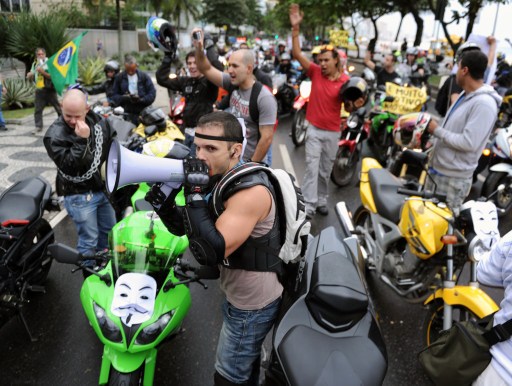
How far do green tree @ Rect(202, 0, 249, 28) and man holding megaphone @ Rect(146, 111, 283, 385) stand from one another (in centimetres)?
6013

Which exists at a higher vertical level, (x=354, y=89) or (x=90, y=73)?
(x=354, y=89)

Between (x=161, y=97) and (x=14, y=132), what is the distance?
547 centimetres

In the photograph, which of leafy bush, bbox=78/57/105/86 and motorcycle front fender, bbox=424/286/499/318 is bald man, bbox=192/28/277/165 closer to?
motorcycle front fender, bbox=424/286/499/318

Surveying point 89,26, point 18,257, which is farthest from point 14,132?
point 89,26

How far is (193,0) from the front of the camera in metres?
44.0

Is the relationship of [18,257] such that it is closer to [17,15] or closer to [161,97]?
[161,97]

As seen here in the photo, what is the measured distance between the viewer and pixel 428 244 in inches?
118

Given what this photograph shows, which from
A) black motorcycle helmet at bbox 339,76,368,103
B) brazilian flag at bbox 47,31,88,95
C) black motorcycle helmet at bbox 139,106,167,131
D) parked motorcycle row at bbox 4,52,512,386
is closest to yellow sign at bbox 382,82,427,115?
black motorcycle helmet at bbox 339,76,368,103

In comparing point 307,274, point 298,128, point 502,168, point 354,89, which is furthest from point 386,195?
point 298,128

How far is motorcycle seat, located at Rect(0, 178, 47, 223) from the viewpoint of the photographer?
3.13 metres

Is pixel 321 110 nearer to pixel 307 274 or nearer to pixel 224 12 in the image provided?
pixel 307 274

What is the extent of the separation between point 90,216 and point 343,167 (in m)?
4.14

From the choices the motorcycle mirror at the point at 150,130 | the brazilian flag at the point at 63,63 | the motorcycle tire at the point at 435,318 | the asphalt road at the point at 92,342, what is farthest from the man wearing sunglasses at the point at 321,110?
the brazilian flag at the point at 63,63

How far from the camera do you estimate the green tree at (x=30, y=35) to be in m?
13.5
